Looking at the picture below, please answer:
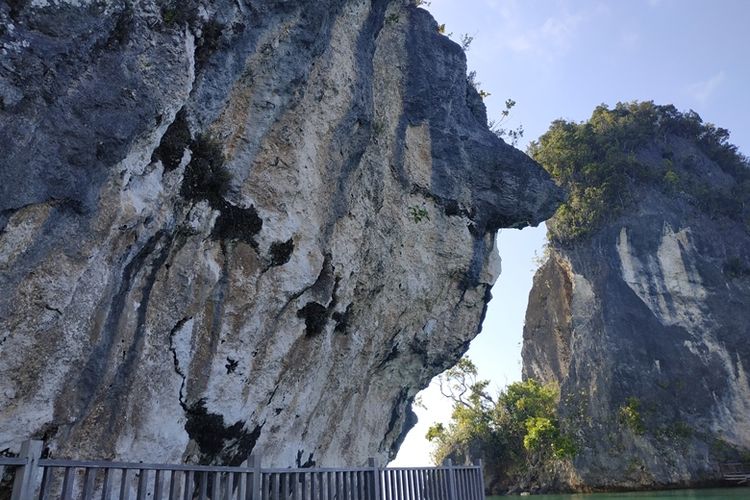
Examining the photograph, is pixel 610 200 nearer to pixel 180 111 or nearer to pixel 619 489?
pixel 619 489

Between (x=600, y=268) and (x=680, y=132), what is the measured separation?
1541cm

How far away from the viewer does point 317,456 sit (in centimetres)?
985

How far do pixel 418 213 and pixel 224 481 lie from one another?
728cm

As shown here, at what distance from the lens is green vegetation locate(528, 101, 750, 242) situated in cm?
3918

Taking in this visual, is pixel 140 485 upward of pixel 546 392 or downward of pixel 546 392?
downward

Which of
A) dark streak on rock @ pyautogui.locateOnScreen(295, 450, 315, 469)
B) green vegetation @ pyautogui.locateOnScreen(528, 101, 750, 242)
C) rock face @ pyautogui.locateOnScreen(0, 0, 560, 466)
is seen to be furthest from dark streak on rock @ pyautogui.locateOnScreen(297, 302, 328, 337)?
green vegetation @ pyautogui.locateOnScreen(528, 101, 750, 242)

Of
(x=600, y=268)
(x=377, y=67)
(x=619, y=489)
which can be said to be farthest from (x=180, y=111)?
(x=600, y=268)

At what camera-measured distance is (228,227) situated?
23.6 ft

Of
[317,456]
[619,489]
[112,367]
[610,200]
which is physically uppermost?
[610,200]

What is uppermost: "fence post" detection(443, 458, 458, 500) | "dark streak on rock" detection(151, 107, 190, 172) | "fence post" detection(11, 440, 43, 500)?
"dark streak on rock" detection(151, 107, 190, 172)

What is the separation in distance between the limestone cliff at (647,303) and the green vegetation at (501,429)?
5.51ft

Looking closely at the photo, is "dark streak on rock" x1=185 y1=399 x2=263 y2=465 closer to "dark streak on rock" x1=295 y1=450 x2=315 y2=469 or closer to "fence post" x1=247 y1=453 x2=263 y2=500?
"fence post" x1=247 y1=453 x2=263 y2=500

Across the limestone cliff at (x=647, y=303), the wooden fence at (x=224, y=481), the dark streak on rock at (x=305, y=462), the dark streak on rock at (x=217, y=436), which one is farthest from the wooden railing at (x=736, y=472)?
the dark streak on rock at (x=217, y=436)

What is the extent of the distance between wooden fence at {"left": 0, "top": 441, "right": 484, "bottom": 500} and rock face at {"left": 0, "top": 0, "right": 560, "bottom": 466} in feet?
1.32
